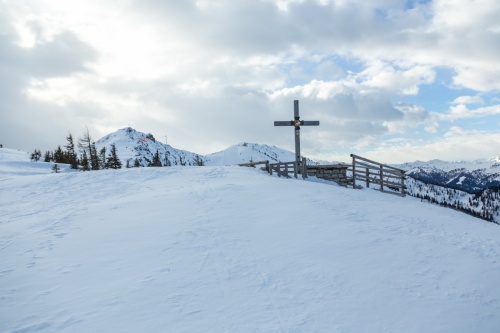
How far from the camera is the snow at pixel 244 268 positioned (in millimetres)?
5527

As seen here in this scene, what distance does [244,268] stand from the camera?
281 inches

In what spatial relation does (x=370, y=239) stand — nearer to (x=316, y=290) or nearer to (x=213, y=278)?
(x=316, y=290)

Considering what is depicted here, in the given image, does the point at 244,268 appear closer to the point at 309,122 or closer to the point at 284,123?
the point at 284,123

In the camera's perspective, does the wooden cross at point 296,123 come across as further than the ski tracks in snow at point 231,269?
Yes

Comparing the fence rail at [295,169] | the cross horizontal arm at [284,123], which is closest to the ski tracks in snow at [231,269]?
the fence rail at [295,169]

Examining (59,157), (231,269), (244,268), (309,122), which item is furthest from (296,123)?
(59,157)

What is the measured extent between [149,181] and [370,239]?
12.9 metres

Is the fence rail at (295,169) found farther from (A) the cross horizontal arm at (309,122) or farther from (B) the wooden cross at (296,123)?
(A) the cross horizontal arm at (309,122)

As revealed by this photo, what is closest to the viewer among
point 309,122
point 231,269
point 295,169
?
point 231,269

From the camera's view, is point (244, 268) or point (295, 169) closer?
point (244, 268)

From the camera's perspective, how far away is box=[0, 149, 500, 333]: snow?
5.53 m

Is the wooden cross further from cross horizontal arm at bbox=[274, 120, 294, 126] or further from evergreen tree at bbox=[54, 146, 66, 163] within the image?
evergreen tree at bbox=[54, 146, 66, 163]

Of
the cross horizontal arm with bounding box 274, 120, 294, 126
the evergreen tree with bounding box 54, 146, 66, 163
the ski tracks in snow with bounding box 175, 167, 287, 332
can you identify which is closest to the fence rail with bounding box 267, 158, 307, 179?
the cross horizontal arm with bounding box 274, 120, 294, 126

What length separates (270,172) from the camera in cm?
2267
